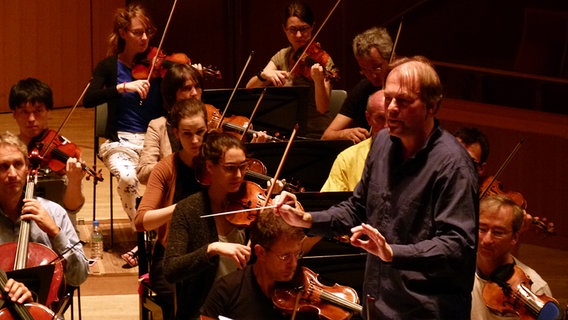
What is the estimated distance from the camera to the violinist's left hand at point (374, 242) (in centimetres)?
249

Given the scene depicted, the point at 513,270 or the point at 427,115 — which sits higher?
the point at 427,115

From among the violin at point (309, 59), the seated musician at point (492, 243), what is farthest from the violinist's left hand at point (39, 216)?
the violin at point (309, 59)

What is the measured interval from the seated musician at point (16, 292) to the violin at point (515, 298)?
1.55 meters

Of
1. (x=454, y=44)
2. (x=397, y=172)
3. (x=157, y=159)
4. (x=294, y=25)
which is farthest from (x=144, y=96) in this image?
(x=454, y=44)

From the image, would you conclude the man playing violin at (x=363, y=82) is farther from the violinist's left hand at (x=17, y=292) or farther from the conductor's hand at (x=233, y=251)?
the violinist's left hand at (x=17, y=292)

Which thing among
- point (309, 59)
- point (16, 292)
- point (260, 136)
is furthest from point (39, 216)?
point (309, 59)

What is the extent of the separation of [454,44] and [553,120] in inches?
68.0

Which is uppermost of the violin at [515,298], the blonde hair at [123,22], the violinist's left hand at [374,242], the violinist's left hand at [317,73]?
the violinist's left hand at [374,242]

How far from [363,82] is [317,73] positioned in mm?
378

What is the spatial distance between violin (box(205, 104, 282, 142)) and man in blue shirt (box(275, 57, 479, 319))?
Answer: 1.98 meters

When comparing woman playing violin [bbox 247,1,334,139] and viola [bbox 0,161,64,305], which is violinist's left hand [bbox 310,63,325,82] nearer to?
woman playing violin [bbox 247,1,334,139]

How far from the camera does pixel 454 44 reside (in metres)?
7.49

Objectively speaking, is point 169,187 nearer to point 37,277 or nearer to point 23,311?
point 37,277

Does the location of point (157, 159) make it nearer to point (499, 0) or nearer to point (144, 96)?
point (144, 96)
